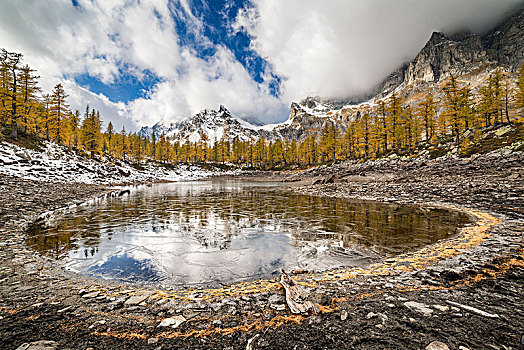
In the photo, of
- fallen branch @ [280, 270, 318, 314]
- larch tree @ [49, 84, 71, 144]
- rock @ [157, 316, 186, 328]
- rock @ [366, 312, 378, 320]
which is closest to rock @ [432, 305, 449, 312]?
rock @ [366, 312, 378, 320]

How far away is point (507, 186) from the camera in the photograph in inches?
570

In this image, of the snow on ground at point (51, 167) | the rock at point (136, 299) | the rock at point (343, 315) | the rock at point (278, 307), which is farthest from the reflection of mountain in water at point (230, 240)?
the snow on ground at point (51, 167)

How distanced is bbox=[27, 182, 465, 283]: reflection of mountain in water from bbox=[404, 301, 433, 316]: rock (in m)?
2.73

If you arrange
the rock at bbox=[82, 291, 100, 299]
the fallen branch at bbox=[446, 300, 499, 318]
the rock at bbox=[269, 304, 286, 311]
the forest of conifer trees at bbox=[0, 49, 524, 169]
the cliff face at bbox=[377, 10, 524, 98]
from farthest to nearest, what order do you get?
the cliff face at bbox=[377, 10, 524, 98] < the forest of conifer trees at bbox=[0, 49, 524, 169] < the rock at bbox=[82, 291, 100, 299] < the rock at bbox=[269, 304, 286, 311] < the fallen branch at bbox=[446, 300, 499, 318]

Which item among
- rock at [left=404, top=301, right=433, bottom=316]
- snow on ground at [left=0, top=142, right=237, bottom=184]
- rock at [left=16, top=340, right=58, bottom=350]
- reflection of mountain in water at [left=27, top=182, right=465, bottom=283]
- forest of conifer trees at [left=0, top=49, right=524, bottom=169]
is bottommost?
reflection of mountain in water at [left=27, top=182, right=465, bottom=283]

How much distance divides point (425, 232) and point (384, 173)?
74.3ft

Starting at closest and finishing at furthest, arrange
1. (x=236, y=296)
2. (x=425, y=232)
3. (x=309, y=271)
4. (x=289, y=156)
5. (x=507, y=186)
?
(x=236, y=296) < (x=309, y=271) < (x=425, y=232) < (x=507, y=186) < (x=289, y=156)

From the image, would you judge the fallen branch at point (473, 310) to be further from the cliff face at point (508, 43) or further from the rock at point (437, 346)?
the cliff face at point (508, 43)

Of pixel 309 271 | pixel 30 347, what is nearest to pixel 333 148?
pixel 309 271

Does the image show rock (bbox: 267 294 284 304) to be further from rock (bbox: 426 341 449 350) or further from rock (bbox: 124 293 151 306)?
rock (bbox: 124 293 151 306)

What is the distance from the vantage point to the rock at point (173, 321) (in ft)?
10.9

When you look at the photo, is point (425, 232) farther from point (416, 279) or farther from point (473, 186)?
point (473, 186)

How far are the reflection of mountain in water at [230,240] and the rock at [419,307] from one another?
2.73 m

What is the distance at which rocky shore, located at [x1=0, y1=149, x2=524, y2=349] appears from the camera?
2824 mm
